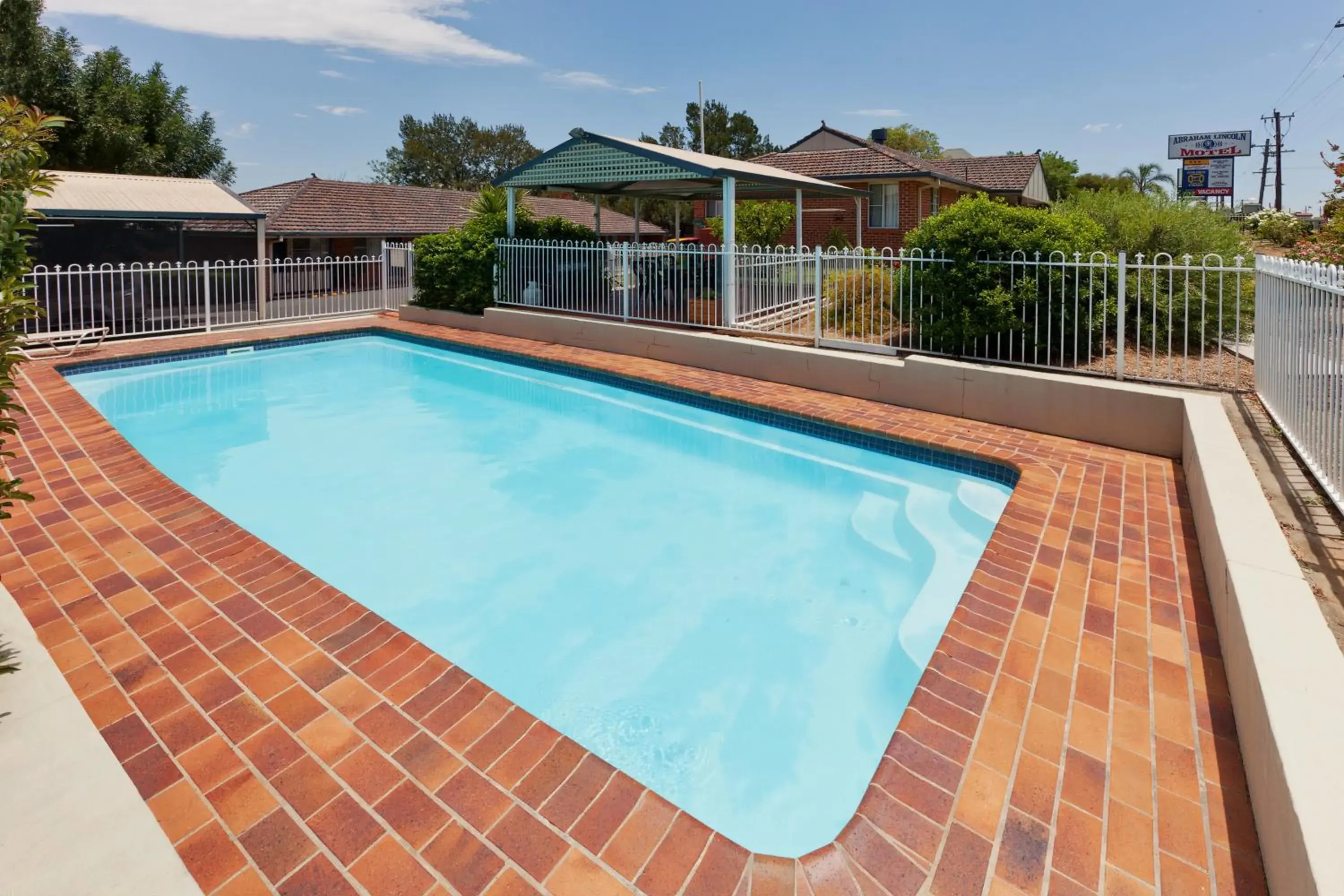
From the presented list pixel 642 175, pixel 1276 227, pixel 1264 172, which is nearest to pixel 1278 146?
pixel 1264 172

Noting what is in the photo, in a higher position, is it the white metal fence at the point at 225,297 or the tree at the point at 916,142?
the tree at the point at 916,142

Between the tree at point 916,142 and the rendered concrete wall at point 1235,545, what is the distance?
1851 inches

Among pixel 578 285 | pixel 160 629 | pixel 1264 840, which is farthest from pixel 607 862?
pixel 578 285

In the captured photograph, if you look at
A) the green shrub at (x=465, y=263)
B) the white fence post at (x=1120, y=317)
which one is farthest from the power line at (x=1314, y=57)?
the green shrub at (x=465, y=263)

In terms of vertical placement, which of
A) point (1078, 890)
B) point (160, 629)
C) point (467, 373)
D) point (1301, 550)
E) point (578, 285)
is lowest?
point (1078, 890)

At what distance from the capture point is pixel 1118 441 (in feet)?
23.2

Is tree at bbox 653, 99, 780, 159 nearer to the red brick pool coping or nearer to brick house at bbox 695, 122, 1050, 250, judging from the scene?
brick house at bbox 695, 122, 1050, 250

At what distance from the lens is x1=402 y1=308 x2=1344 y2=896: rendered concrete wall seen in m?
1.97

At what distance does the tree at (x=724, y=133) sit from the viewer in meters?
54.8

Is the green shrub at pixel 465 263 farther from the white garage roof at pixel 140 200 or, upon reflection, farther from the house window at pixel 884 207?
the house window at pixel 884 207

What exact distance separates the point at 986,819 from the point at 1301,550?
2485mm

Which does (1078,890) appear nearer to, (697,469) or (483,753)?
(483,753)

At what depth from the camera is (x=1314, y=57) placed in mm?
32031

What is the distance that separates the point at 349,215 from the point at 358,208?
0.91 metres
